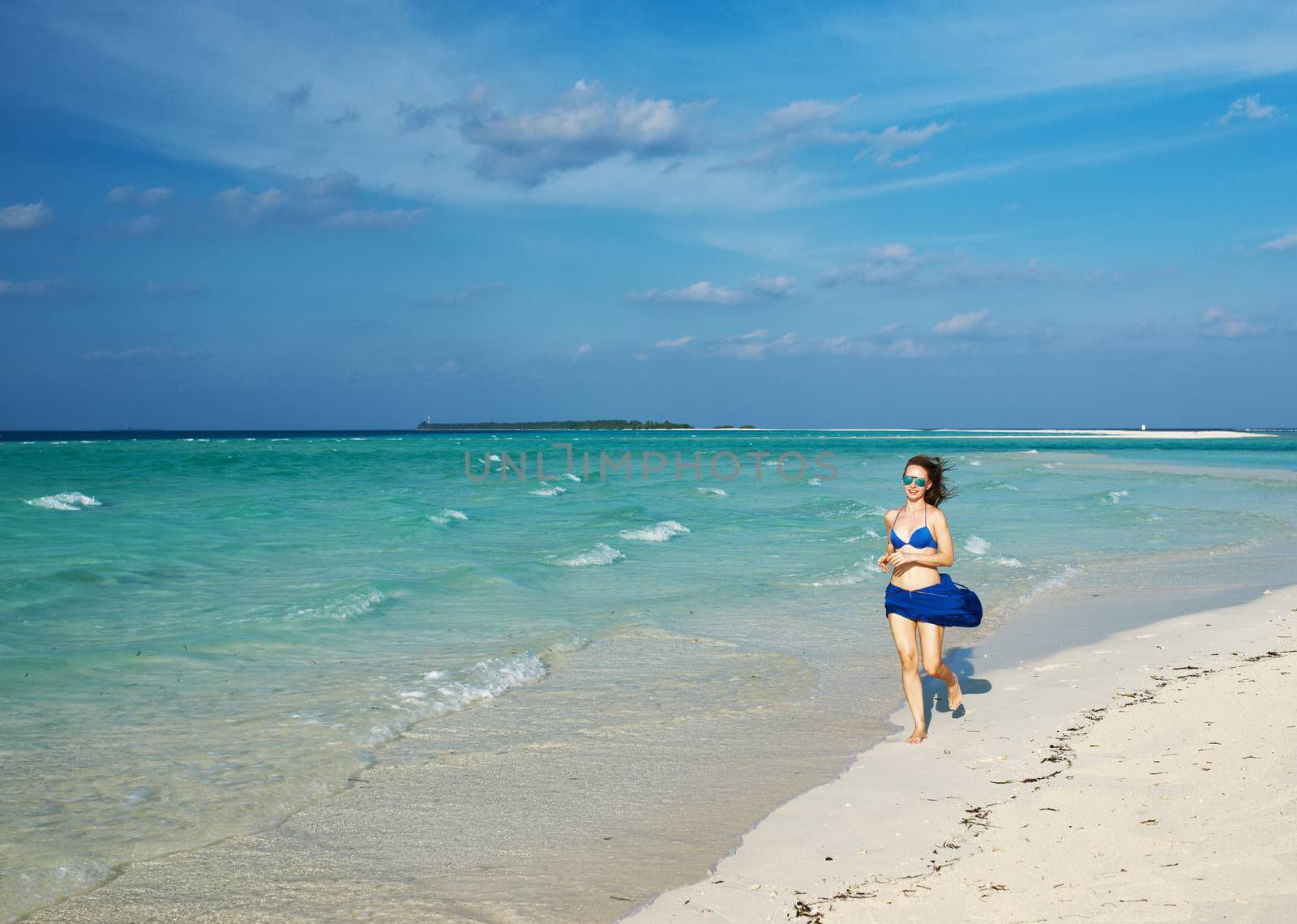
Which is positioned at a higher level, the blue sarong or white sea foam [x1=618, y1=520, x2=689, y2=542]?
the blue sarong

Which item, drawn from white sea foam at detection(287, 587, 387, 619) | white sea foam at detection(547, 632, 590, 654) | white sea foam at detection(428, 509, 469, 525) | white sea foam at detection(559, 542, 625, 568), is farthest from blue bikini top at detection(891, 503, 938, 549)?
white sea foam at detection(428, 509, 469, 525)

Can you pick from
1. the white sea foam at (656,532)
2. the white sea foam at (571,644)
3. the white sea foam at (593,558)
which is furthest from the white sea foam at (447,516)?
the white sea foam at (571,644)

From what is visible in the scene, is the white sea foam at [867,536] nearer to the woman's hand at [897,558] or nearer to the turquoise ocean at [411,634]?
the turquoise ocean at [411,634]

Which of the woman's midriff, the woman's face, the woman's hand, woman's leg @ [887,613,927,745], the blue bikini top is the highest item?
the woman's face

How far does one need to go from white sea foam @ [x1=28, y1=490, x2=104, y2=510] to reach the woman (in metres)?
24.6

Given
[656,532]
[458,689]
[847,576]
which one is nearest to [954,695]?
[458,689]

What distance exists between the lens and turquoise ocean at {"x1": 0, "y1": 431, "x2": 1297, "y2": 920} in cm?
575

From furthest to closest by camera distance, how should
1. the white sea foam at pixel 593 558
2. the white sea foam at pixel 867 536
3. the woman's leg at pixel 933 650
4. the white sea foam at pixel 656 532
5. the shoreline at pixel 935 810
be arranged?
the white sea foam at pixel 656 532
the white sea foam at pixel 867 536
the white sea foam at pixel 593 558
the woman's leg at pixel 933 650
the shoreline at pixel 935 810

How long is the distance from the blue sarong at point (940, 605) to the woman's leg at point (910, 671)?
73mm

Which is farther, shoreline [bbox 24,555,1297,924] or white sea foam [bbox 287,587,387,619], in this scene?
white sea foam [bbox 287,587,387,619]

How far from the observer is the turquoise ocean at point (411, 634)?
5754 millimetres

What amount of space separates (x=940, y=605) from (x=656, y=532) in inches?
557

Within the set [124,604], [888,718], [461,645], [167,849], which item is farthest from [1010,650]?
[124,604]

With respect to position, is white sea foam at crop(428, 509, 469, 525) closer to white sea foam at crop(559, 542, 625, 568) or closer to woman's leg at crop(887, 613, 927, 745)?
white sea foam at crop(559, 542, 625, 568)
